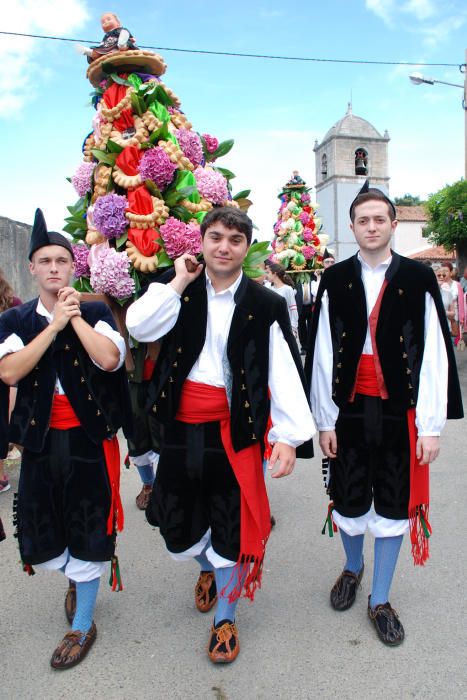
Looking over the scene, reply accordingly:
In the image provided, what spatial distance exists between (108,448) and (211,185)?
173 centimetres

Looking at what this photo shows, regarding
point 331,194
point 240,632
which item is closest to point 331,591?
point 240,632

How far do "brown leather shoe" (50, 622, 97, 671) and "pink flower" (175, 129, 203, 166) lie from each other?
269cm

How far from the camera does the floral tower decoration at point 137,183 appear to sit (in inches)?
127

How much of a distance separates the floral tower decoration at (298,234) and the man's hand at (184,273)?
8841 mm

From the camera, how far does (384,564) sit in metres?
2.65

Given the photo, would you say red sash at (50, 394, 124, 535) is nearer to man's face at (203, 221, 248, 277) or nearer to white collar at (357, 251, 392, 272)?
man's face at (203, 221, 248, 277)

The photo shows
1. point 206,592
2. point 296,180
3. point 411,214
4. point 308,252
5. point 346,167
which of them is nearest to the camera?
point 206,592

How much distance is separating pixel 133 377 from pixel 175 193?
1161mm

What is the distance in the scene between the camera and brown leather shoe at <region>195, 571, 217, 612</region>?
286cm

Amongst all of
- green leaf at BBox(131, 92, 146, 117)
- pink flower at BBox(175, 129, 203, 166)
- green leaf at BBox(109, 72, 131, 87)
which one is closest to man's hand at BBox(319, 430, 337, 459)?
pink flower at BBox(175, 129, 203, 166)

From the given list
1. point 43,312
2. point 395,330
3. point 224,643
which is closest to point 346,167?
point 395,330

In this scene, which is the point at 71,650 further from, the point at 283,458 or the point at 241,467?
the point at 283,458

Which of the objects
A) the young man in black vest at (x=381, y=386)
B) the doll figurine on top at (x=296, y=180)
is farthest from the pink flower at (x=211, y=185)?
the doll figurine on top at (x=296, y=180)

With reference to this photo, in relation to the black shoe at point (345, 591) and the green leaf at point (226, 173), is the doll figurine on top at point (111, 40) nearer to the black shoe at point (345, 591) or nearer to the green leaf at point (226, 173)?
the green leaf at point (226, 173)
